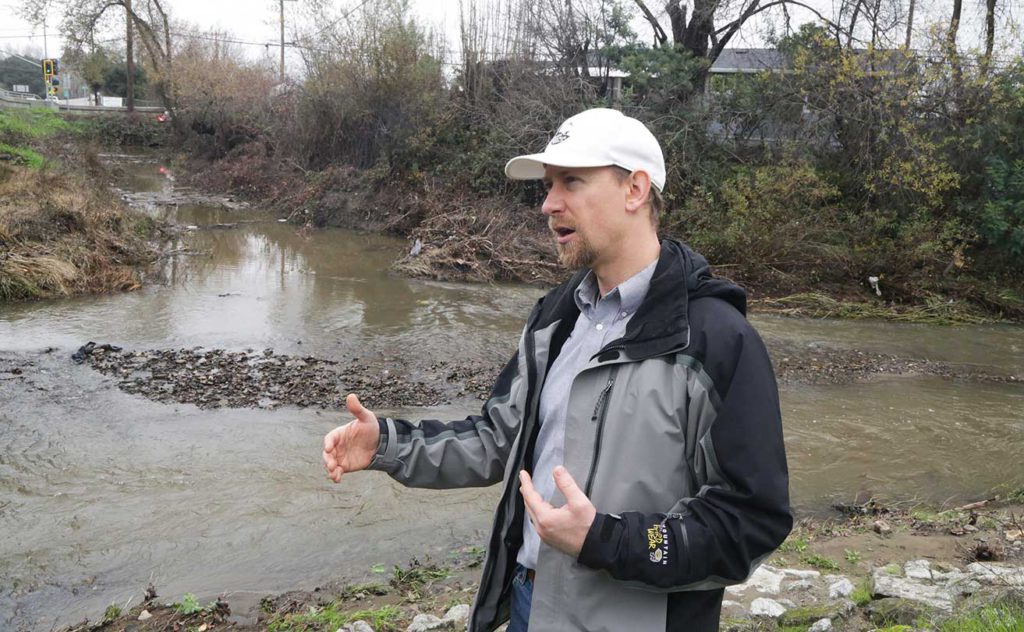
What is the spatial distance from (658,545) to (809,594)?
295cm

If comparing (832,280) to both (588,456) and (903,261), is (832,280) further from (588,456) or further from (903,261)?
(588,456)

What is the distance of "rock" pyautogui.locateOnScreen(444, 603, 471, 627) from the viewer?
3.82 m

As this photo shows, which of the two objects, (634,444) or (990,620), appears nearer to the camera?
(634,444)

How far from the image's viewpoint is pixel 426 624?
381cm

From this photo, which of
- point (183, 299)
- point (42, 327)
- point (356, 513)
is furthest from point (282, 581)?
point (183, 299)

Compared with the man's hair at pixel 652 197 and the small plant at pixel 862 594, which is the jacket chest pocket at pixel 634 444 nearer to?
the man's hair at pixel 652 197

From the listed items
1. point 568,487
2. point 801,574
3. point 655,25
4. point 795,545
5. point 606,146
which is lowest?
point 795,545

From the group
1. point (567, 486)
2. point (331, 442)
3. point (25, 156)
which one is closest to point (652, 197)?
point (567, 486)

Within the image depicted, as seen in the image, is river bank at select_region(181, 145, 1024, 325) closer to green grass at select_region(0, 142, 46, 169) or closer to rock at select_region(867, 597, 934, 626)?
green grass at select_region(0, 142, 46, 169)

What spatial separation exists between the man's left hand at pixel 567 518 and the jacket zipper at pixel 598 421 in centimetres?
10

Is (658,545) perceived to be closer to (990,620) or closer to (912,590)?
(990,620)

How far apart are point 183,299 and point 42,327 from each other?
7.75 ft

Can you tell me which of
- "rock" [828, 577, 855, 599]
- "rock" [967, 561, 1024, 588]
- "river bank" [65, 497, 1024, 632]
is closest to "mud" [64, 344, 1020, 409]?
"river bank" [65, 497, 1024, 632]

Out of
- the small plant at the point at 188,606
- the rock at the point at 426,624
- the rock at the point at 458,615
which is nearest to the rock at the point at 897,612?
the rock at the point at 458,615
